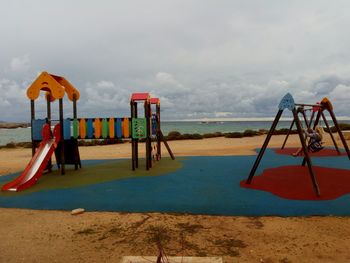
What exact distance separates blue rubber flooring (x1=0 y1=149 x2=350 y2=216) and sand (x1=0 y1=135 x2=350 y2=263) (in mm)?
426

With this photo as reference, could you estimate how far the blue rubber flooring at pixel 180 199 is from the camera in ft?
20.3

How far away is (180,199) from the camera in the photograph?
7.07 m

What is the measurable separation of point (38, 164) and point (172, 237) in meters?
6.56

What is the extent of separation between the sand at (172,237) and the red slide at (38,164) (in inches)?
111

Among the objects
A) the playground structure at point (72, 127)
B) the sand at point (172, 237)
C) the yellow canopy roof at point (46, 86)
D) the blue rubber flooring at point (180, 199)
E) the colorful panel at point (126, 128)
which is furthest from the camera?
the colorful panel at point (126, 128)

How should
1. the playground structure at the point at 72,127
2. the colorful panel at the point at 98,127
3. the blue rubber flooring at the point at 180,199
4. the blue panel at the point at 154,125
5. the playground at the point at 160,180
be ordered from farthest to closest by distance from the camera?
the blue panel at the point at 154,125
the colorful panel at the point at 98,127
the playground structure at the point at 72,127
the playground at the point at 160,180
the blue rubber flooring at the point at 180,199

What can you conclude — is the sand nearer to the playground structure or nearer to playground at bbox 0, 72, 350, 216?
playground at bbox 0, 72, 350, 216

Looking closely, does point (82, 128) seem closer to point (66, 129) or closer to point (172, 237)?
point (66, 129)

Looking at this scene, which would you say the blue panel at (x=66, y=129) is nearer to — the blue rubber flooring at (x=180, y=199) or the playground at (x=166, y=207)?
the playground at (x=166, y=207)

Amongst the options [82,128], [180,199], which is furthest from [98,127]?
[180,199]

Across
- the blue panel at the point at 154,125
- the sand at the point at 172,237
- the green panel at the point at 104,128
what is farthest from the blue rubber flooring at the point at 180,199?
the blue panel at the point at 154,125

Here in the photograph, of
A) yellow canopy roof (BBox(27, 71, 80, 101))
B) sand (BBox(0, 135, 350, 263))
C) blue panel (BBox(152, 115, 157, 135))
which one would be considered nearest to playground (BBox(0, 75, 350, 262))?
sand (BBox(0, 135, 350, 263))

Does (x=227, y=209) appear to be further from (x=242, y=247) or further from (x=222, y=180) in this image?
(x=222, y=180)

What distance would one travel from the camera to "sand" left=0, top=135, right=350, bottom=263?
423 centimetres
